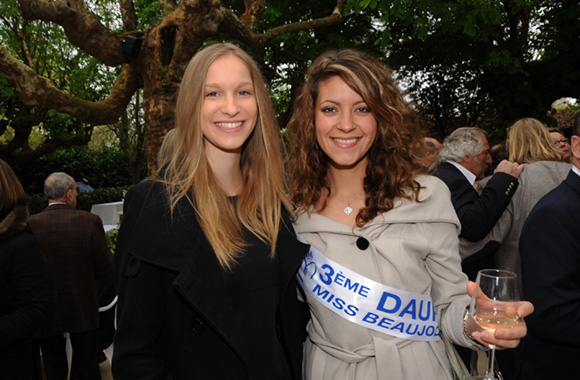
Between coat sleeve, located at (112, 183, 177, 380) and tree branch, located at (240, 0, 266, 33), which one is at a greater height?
tree branch, located at (240, 0, 266, 33)

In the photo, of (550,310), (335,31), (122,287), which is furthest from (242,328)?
(335,31)

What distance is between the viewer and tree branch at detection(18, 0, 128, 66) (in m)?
5.69

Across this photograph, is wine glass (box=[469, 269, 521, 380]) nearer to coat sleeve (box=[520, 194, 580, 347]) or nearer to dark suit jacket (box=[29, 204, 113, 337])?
coat sleeve (box=[520, 194, 580, 347])

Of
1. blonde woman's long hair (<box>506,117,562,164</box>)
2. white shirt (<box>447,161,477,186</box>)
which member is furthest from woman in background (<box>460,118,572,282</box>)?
white shirt (<box>447,161,477,186</box>)

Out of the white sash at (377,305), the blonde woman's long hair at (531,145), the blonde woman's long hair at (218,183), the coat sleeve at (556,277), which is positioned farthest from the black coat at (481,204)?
the blonde woman's long hair at (218,183)

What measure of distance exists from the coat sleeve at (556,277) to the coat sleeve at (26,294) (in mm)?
2587

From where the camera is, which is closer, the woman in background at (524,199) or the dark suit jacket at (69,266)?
the woman in background at (524,199)

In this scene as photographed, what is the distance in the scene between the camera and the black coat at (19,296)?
253 centimetres

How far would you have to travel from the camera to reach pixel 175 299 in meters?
1.63

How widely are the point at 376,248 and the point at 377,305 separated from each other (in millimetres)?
242

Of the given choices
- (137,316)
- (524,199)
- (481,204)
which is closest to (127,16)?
(481,204)

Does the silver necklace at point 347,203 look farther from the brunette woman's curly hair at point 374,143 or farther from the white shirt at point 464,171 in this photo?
the white shirt at point 464,171

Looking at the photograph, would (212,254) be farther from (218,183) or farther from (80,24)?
(80,24)

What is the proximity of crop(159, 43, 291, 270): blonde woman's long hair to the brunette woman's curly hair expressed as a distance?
21cm
